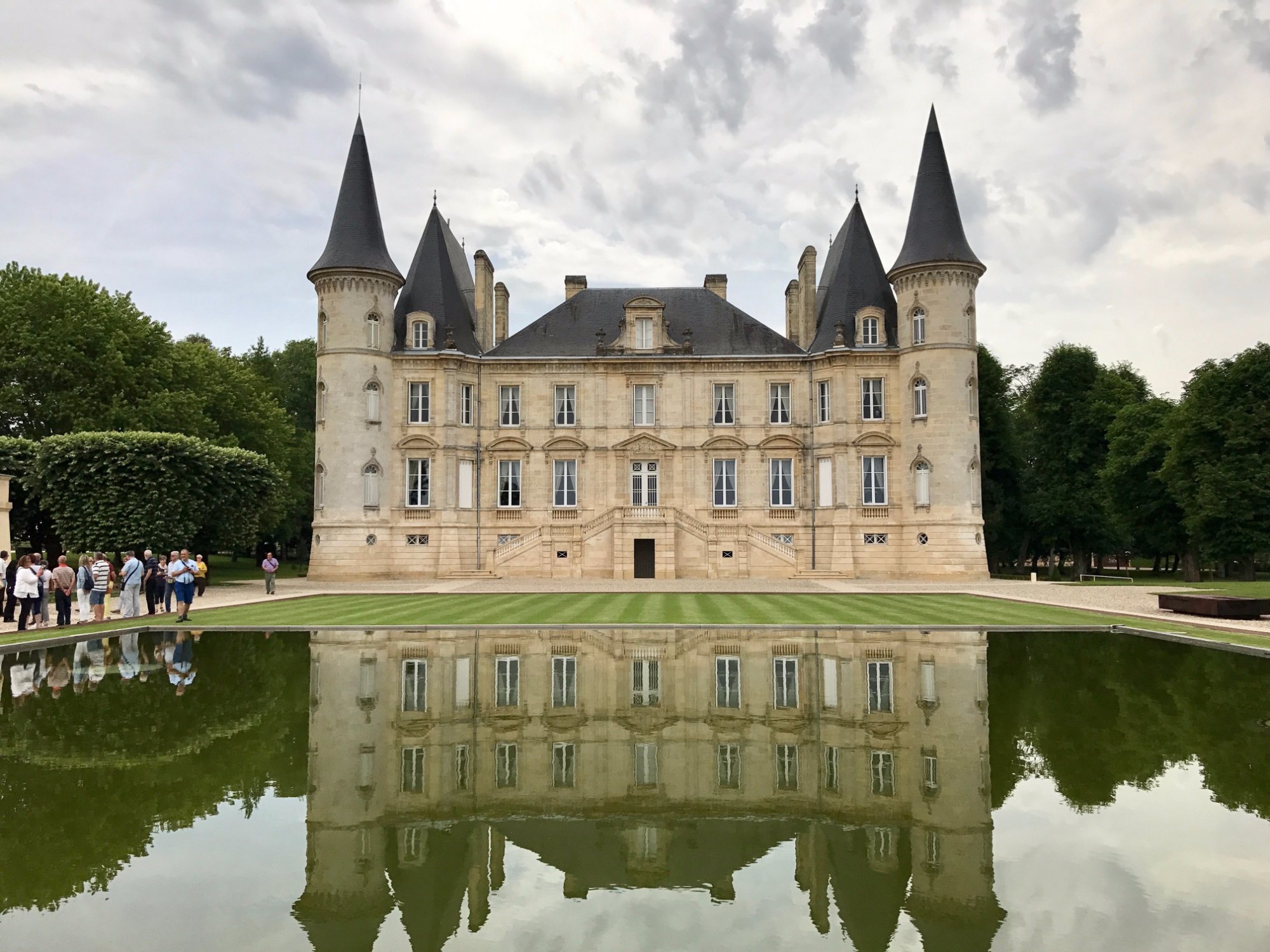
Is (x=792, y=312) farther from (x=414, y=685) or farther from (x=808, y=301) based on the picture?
(x=414, y=685)

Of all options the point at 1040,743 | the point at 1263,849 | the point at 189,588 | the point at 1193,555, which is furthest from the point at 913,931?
the point at 1193,555

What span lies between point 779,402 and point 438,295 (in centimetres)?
1858

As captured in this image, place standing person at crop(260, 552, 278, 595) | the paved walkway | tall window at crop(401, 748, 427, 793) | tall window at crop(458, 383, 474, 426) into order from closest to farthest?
tall window at crop(401, 748, 427, 793)
the paved walkway
standing person at crop(260, 552, 278, 595)
tall window at crop(458, 383, 474, 426)

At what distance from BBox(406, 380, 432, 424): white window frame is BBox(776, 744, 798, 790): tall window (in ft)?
127

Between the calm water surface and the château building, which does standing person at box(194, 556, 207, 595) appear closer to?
the château building

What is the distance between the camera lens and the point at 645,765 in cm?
887

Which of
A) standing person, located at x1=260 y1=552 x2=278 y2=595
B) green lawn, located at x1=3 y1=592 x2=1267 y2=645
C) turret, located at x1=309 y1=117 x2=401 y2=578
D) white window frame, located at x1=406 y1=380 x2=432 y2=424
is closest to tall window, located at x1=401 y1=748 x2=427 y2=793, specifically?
green lawn, located at x1=3 y1=592 x2=1267 y2=645

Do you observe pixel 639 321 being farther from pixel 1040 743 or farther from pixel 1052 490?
pixel 1040 743

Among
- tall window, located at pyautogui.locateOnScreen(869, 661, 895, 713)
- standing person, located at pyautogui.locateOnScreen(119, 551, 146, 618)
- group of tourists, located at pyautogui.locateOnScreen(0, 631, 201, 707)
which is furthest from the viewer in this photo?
standing person, located at pyautogui.locateOnScreen(119, 551, 146, 618)

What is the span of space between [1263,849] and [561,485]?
40262mm

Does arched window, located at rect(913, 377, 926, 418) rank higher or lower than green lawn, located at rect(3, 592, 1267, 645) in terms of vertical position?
higher

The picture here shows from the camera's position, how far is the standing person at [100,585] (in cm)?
2230

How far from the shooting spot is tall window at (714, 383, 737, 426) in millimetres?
46031

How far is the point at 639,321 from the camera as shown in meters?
46.3
